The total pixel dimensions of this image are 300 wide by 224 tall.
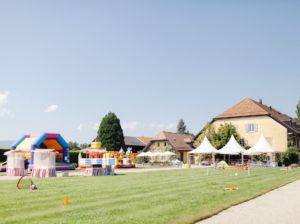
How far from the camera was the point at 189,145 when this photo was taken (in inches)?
3031

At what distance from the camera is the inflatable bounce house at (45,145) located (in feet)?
134

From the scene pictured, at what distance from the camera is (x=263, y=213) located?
35.5 ft

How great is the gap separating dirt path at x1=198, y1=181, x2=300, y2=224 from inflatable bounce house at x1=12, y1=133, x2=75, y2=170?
98.0 feet

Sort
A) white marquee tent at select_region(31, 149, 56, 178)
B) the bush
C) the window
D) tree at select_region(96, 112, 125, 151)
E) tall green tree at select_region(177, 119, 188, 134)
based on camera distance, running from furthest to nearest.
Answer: tall green tree at select_region(177, 119, 188, 134), tree at select_region(96, 112, 125, 151), the window, the bush, white marquee tent at select_region(31, 149, 56, 178)

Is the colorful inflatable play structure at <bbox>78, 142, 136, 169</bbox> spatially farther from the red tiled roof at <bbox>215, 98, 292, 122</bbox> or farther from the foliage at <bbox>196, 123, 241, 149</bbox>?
the red tiled roof at <bbox>215, 98, 292, 122</bbox>

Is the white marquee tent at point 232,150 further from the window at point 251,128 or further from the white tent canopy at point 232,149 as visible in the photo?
the window at point 251,128

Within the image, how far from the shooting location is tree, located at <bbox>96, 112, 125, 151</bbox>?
87188 millimetres

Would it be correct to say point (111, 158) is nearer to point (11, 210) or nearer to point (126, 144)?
point (11, 210)

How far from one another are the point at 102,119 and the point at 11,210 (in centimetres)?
7904

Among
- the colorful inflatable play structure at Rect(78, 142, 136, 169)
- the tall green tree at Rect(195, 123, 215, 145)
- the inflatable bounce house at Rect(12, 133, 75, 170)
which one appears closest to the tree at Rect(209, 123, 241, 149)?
the tall green tree at Rect(195, 123, 215, 145)

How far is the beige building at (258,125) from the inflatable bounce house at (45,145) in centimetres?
3051

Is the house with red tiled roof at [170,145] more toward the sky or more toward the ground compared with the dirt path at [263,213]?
more toward the sky

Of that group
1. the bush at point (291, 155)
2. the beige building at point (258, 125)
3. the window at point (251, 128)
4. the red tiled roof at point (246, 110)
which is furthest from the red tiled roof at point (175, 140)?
the bush at point (291, 155)

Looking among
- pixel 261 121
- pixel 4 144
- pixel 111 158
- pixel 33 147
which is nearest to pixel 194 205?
pixel 33 147
